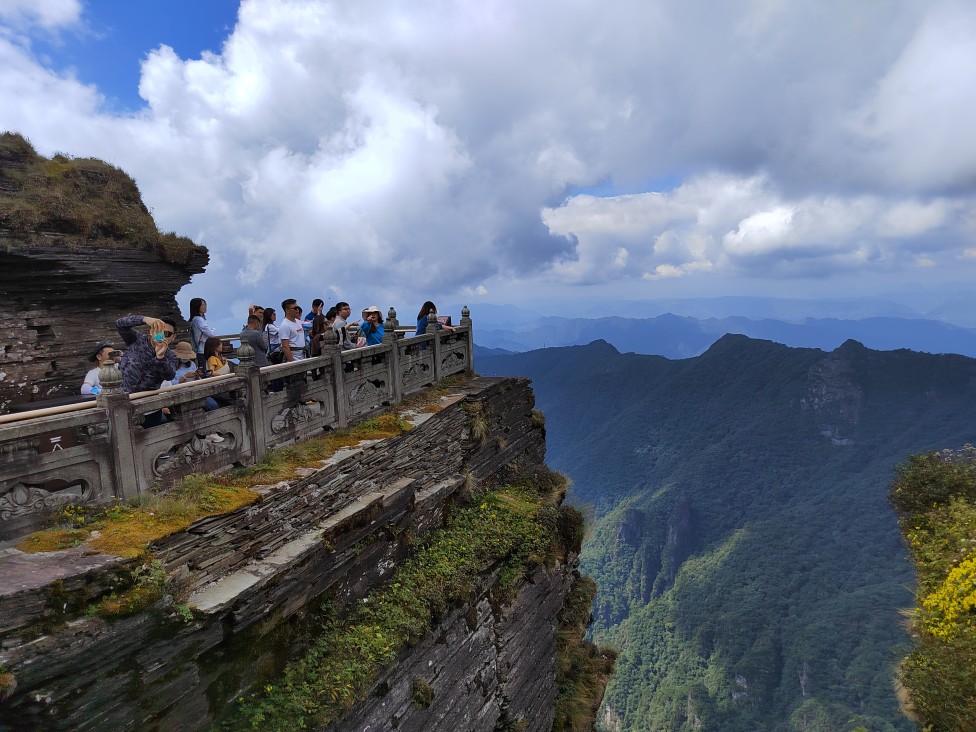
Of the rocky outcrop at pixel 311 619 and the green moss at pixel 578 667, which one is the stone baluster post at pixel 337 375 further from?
the green moss at pixel 578 667

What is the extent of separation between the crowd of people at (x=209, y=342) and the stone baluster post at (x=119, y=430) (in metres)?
0.44

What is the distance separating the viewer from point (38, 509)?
16.8ft

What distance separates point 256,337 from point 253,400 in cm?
174

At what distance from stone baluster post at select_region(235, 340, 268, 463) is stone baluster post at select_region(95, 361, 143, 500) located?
171 centimetres

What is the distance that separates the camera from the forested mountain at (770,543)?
7569 centimetres

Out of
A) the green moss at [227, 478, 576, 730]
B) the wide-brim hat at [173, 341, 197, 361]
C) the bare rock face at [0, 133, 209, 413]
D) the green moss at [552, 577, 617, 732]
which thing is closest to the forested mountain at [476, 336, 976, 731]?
the green moss at [552, 577, 617, 732]

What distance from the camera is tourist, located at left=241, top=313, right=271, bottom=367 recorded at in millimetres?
8734

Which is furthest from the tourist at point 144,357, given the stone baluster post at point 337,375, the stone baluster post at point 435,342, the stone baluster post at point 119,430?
the stone baluster post at point 435,342

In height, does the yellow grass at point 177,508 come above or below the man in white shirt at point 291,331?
below

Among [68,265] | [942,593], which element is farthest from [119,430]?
[942,593]

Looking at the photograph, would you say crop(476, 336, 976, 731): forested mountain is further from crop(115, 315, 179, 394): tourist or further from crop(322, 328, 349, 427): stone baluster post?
crop(115, 315, 179, 394): tourist

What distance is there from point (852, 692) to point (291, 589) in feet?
300

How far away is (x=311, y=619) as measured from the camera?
7441 mm

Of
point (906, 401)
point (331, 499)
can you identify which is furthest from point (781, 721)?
point (906, 401)
